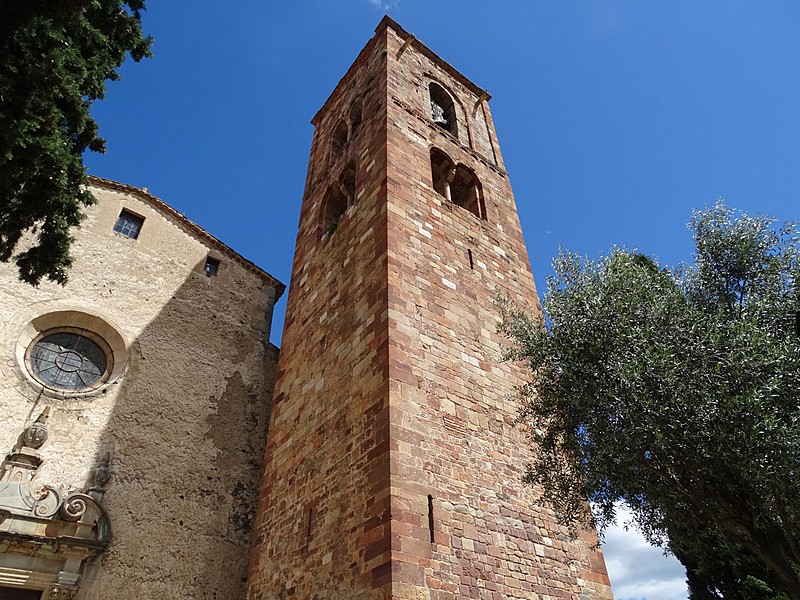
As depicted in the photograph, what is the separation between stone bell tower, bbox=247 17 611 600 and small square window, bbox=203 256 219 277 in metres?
1.81

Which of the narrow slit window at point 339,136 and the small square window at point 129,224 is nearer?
the small square window at point 129,224

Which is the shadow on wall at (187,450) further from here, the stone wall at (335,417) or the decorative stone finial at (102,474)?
the stone wall at (335,417)

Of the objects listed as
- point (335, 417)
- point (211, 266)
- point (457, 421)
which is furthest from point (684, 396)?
point (211, 266)

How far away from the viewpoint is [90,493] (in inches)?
325

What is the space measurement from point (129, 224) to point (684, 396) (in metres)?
11.0

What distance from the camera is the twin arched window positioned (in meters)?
12.4

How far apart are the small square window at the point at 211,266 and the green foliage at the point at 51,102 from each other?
5.74 metres

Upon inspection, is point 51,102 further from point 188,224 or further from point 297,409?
point 188,224

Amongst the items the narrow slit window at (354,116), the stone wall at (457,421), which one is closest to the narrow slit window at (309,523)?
the stone wall at (457,421)

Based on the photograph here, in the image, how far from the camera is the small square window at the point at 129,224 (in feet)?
38.1

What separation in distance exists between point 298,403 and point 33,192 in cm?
503

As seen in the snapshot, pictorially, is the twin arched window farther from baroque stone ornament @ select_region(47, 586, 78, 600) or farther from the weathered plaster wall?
baroque stone ornament @ select_region(47, 586, 78, 600)

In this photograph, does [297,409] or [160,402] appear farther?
[160,402]

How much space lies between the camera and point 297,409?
921cm
